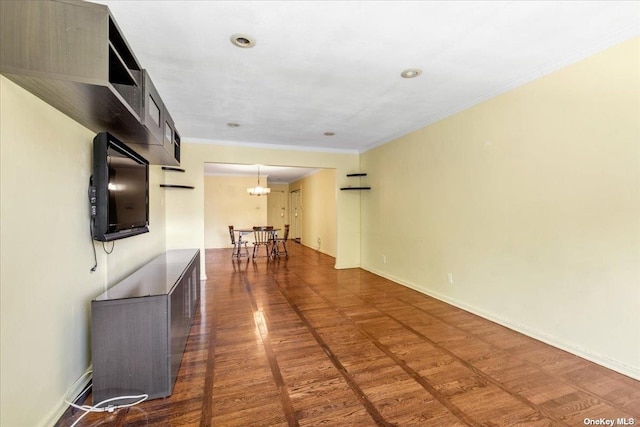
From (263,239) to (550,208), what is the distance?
28.2ft

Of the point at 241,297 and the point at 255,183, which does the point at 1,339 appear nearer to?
the point at 241,297

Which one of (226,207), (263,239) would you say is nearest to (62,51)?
(226,207)

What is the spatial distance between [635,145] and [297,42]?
2588mm

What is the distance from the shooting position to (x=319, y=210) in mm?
8570

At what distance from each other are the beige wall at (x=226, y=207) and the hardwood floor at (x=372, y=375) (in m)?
6.35

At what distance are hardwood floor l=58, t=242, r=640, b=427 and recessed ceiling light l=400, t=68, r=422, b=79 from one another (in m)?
2.52

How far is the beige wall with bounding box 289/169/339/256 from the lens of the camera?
767 cm

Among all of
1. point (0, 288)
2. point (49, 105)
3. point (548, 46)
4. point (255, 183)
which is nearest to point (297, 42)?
point (49, 105)

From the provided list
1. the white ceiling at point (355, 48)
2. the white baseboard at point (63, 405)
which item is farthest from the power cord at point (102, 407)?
the white ceiling at point (355, 48)

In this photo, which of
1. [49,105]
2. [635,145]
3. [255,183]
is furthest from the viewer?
[255,183]

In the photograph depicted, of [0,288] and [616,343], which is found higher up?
[0,288]

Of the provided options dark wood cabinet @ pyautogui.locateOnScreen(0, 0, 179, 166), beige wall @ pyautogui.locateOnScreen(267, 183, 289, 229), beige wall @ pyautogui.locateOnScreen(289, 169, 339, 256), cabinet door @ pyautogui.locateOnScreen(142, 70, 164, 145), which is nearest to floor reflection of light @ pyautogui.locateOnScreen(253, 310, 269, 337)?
cabinet door @ pyautogui.locateOnScreen(142, 70, 164, 145)

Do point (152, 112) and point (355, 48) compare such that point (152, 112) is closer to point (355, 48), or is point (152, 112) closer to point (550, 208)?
point (355, 48)

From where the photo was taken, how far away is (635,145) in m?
2.09
